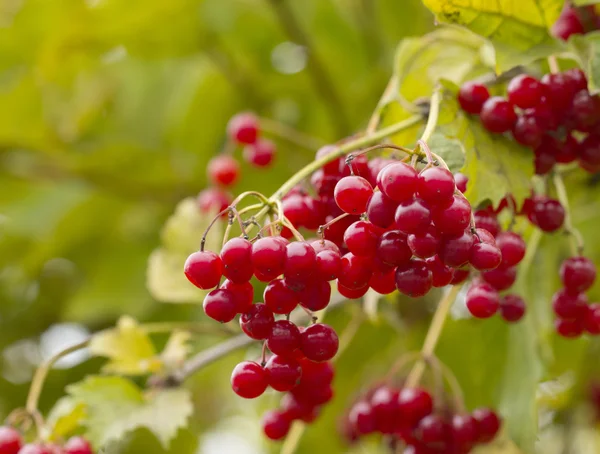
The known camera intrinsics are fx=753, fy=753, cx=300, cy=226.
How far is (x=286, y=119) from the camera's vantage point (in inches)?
81.9

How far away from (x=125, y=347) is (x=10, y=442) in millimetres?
227

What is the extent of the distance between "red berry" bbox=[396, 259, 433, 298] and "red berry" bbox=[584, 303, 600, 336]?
0.39 metres

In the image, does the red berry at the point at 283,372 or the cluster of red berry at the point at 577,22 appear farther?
the cluster of red berry at the point at 577,22

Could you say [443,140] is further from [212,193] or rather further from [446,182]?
[212,193]

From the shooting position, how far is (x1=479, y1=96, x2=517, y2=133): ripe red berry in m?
0.83

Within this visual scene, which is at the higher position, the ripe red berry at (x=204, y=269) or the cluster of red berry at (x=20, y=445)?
the ripe red berry at (x=204, y=269)

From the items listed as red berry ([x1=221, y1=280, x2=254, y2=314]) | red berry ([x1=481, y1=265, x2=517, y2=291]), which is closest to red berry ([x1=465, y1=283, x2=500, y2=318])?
red berry ([x1=481, y1=265, x2=517, y2=291])

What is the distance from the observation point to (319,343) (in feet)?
2.38

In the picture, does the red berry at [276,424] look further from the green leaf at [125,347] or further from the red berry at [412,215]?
the red berry at [412,215]

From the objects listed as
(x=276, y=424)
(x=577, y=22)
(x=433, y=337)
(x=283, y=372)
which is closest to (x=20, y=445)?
(x=276, y=424)

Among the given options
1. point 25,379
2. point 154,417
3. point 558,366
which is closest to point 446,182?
point 154,417

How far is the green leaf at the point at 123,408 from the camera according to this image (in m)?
1.08

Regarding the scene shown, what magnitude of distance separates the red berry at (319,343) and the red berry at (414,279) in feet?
0.31

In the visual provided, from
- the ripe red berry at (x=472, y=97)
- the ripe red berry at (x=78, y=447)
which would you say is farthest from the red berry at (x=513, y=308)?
the ripe red berry at (x=78, y=447)
